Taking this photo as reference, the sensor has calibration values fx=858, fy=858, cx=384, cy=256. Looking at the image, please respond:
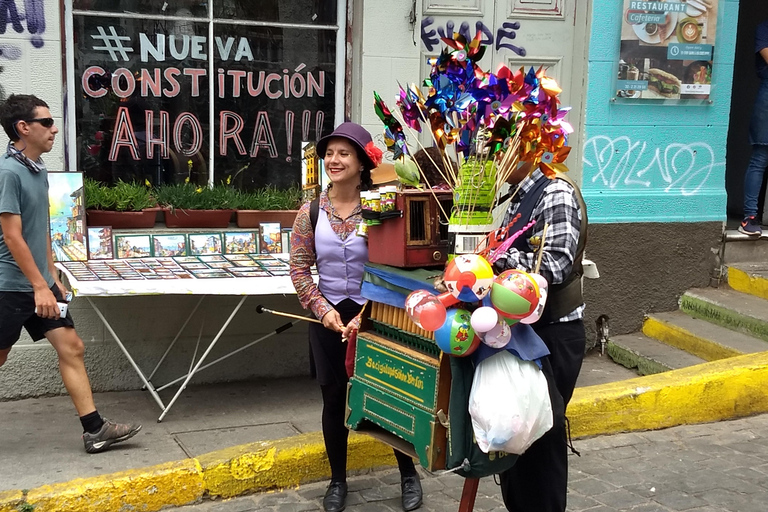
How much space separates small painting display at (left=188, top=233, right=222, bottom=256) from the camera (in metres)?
5.62

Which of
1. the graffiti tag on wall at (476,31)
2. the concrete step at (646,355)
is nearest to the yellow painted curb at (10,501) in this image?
the graffiti tag on wall at (476,31)

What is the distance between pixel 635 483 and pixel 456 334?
2.36 metres

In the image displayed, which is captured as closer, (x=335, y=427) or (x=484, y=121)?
(x=484, y=121)

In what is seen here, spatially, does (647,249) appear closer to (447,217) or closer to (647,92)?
(647,92)

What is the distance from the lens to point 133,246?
215 inches

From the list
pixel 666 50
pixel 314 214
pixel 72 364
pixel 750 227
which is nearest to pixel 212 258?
pixel 72 364

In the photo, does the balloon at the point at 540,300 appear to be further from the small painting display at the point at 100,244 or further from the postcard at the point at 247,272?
the small painting display at the point at 100,244

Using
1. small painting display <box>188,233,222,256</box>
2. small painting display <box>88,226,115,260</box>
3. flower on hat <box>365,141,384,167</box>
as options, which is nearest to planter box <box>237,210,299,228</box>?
small painting display <box>188,233,222,256</box>

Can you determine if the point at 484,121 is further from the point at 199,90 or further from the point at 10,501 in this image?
Answer: the point at 199,90

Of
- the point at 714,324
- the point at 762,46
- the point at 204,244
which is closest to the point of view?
the point at 204,244

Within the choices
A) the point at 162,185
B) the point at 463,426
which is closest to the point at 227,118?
the point at 162,185

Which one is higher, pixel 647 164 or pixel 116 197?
pixel 647 164

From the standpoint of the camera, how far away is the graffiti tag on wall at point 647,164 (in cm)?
682

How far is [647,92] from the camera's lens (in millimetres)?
6824
